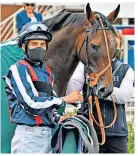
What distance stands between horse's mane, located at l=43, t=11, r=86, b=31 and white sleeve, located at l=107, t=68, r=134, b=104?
26.6 inches

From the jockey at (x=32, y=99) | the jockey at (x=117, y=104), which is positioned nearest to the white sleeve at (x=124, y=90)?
the jockey at (x=117, y=104)

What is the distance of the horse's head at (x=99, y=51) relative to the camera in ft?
13.6

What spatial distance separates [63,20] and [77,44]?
287 millimetres

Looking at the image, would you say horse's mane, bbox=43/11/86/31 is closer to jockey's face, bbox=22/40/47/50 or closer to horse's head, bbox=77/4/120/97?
horse's head, bbox=77/4/120/97

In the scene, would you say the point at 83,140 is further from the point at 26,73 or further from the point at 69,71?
the point at 69,71

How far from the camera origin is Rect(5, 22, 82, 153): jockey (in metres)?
3.62

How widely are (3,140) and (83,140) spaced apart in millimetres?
831

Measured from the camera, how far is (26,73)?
3.64 metres

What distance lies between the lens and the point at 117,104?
14.5 ft

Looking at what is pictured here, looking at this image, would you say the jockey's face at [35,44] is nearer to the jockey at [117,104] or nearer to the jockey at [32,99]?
the jockey at [32,99]

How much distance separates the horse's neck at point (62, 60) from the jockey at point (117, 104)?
6.2 inches

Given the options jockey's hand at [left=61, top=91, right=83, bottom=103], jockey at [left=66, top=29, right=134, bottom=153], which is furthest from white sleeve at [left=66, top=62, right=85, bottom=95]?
jockey's hand at [left=61, top=91, right=83, bottom=103]

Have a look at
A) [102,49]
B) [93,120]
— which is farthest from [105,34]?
[93,120]

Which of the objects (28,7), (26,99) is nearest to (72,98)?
(26,99)
